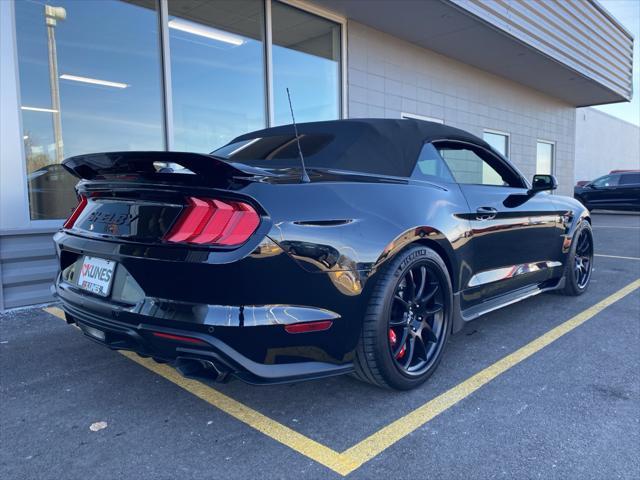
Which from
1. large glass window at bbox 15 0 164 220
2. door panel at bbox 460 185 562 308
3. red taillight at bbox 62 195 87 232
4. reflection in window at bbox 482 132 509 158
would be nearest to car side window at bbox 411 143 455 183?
door panel at bbox 460 185 562 308

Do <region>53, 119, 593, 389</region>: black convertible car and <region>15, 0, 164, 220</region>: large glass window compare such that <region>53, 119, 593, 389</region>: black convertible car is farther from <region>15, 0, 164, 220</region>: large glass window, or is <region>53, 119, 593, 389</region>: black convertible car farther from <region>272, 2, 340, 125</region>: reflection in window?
<region>272, 2, 340, 125</region>: reflection in window

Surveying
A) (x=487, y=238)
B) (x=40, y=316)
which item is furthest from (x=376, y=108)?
(x=40, y=316)

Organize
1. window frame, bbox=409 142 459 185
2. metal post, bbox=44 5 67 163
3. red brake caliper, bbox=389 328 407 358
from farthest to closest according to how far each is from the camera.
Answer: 1. metal post, bbox=44 5 67 163
2. window frame, bbox=409 142 459 185
3. red brake caliper, bbox=389 328 407 358

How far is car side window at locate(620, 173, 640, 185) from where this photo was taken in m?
15.5

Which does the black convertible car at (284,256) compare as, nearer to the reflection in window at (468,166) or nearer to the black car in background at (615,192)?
the reflection in window at (468,166)

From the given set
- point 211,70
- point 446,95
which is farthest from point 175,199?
point 446,95

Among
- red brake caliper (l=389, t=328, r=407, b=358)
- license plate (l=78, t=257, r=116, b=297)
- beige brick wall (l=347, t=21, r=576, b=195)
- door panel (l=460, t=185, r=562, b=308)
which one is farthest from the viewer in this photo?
beige brick wall (l=347, t=21, r=576, b=195)

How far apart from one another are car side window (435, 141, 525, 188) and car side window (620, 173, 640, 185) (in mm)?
14732

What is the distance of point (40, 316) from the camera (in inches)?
160

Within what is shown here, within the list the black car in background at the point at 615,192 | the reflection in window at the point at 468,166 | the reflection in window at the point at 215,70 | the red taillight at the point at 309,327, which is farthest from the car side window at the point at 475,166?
the black car in background at the point at 615,192

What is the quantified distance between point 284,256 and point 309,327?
1.14 feet

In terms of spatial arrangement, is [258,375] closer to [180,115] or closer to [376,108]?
[180,115]

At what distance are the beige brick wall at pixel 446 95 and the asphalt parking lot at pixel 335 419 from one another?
20.0 ft

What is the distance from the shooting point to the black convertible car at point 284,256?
1.91 metres
